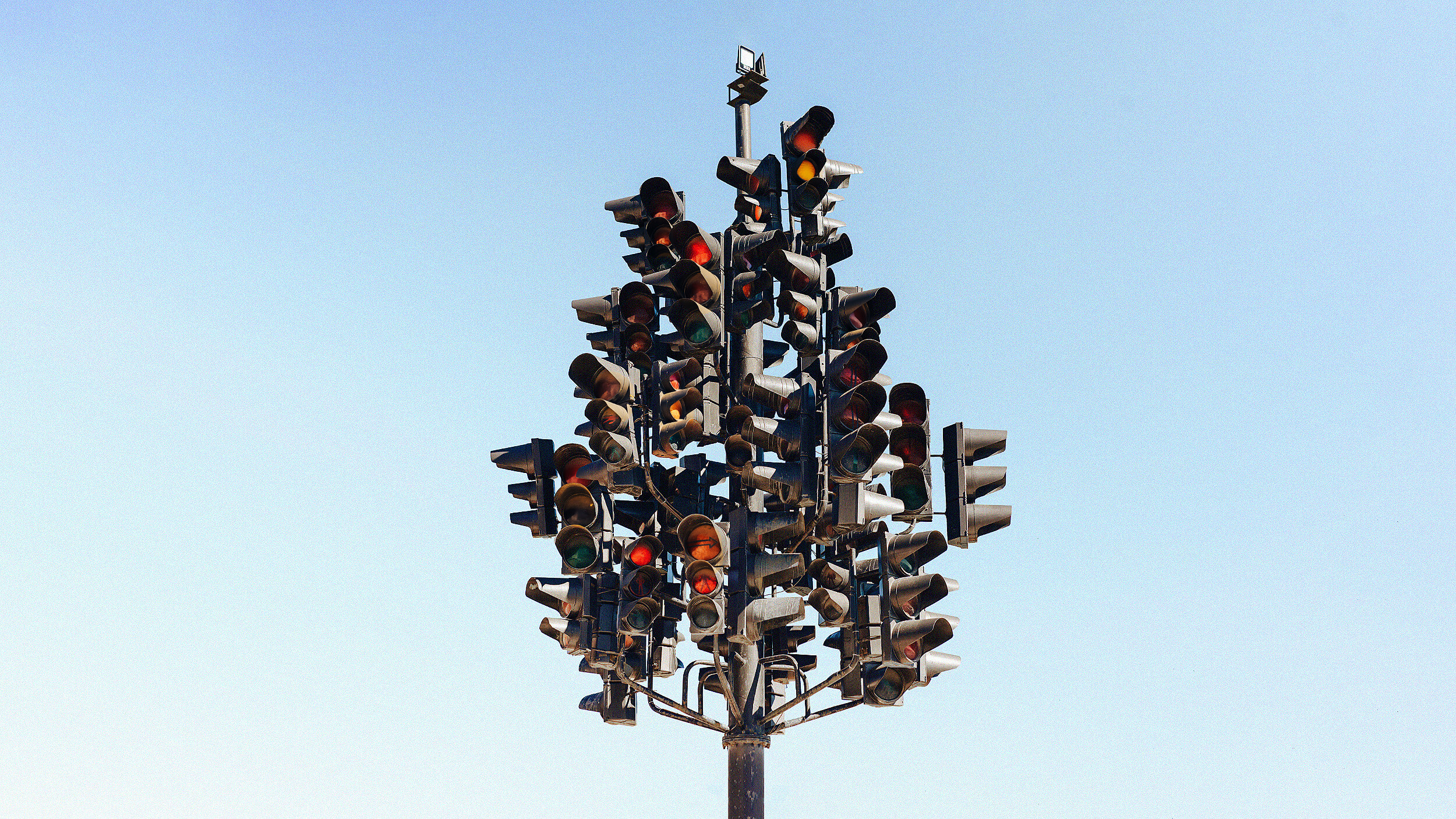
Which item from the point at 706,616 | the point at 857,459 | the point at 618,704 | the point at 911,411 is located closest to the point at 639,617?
the point at 706,616

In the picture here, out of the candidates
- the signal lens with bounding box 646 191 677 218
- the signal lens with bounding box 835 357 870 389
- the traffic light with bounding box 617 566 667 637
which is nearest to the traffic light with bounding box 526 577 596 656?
the traffic light with bounding box 617 566 667 637

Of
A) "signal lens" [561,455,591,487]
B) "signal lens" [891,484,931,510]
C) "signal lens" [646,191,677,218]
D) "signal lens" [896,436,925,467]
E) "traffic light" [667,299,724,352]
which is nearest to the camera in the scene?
"signal lens" [896,436,925,467]

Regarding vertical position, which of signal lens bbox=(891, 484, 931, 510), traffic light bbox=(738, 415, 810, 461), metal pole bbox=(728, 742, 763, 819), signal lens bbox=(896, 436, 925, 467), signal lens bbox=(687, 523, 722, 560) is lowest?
metal pole bbox=(728, 742, 763, 819)

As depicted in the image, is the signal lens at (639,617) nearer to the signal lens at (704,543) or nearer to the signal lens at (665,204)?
the signal lens at (704,543)

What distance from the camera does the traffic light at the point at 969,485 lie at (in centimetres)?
1173

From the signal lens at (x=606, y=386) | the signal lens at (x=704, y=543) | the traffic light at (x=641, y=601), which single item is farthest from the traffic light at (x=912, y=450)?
the signal lens at (x=606, y=386)

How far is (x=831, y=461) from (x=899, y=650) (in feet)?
6.06

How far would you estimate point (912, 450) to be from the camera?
461 inches

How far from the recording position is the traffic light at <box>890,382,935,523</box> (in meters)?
11.7

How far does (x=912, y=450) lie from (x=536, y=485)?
12.4 feet

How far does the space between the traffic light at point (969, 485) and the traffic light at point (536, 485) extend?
3.94 meters

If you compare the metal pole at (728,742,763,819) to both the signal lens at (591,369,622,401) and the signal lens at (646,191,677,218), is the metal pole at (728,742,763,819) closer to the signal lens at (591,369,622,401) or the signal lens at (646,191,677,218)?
the signal lens at (591,369,622,401)

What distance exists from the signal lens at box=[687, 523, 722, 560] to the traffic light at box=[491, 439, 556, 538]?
196 cm

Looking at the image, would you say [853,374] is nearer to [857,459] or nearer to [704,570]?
[857,459]
